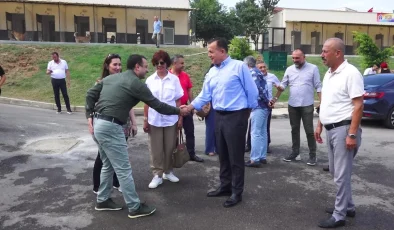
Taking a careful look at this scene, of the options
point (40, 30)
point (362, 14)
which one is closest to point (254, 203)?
point (40, 30)

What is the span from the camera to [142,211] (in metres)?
4.18

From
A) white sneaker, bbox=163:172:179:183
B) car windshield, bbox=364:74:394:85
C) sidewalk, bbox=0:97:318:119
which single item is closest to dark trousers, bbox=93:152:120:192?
white sneaker, bbox=163:172:179:183

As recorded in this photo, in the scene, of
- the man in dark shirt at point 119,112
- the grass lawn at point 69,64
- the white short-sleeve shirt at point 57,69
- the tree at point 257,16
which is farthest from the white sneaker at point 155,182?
the tree at point 257,16

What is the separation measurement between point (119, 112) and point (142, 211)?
1124mm

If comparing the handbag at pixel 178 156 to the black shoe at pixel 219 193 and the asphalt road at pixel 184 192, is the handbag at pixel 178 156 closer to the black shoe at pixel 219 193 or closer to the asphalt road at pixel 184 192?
the asphalt road at pixel 184 192

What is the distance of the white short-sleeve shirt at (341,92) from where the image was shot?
3.73m

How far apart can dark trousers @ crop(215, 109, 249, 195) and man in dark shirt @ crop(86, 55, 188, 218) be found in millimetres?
723

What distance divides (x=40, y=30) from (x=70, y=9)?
3055 mm

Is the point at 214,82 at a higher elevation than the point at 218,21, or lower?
lower

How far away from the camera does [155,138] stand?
510 cm

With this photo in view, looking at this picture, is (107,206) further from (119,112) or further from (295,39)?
(295,39)

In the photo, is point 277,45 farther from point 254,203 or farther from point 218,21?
point 254,203

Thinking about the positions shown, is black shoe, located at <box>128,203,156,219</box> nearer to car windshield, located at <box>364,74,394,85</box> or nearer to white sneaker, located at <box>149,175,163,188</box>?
white sneaker, located at <box>149,175,163,188</box>

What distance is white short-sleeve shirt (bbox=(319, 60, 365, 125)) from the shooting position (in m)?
3.73
